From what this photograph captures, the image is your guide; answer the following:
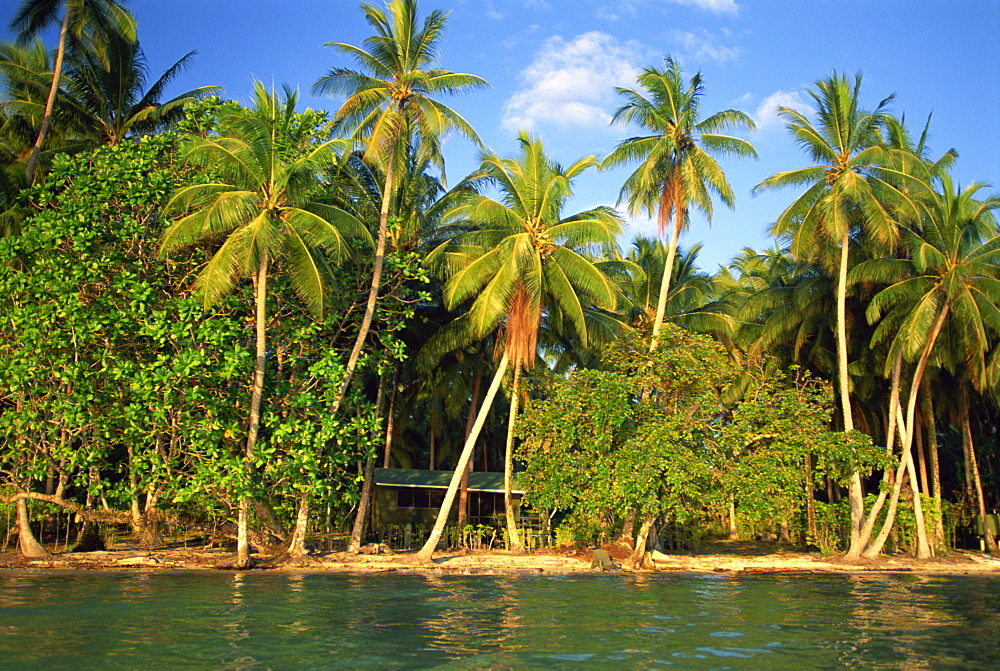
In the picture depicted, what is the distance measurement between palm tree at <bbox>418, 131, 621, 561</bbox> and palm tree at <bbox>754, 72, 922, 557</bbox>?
615 centimetres

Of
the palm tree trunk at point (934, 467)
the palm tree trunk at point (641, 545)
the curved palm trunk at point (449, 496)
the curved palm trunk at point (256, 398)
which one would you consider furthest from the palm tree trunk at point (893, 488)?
the curved palm trunk at point (256, 398)

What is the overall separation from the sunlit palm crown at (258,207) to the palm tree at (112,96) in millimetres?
5736

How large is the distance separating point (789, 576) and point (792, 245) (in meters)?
10.4

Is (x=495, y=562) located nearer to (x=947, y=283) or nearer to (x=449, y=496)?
(x=449, y=496)

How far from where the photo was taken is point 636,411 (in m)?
22.2

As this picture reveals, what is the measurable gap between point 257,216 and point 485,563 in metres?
10.9

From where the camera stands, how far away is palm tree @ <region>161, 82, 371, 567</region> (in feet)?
60.0

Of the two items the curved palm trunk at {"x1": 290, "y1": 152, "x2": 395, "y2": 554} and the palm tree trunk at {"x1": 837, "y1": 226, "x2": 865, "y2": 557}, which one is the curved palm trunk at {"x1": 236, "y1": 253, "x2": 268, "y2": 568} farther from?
the palm tree trunk at {"x1": 837, "y1": 226, "x2": 865, "y2": 557}

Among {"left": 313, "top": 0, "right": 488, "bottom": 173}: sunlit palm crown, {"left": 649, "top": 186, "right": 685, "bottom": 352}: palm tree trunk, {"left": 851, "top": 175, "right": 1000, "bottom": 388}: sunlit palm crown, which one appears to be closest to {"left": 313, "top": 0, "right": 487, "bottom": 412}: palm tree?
{"left": 313, "top": 0, "right": 488, "bottom": 173}: sunlit palm crown

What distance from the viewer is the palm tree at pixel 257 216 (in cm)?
1828

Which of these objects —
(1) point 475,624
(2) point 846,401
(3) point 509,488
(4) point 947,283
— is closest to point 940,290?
(4) point 947,283

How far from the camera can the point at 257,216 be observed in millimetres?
18859

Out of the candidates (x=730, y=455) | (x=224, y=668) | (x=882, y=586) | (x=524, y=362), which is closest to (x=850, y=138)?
(x=730, y=455)

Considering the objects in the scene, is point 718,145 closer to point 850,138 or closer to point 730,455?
point 850,138
